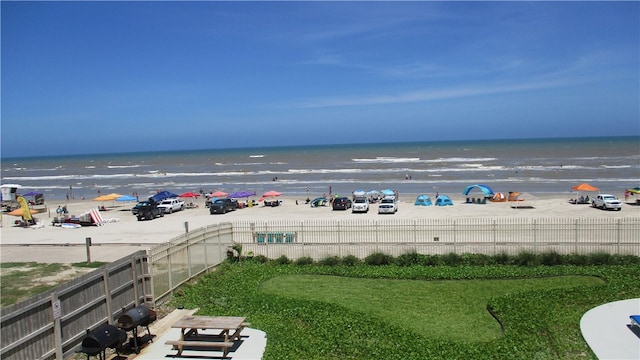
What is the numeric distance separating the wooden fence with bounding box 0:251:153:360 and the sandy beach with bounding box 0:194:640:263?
9.24 m

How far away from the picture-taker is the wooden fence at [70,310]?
371 inches

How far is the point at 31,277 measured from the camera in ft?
61.3

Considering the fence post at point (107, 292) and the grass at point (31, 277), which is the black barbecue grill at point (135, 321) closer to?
the fence post at point (107, 292)

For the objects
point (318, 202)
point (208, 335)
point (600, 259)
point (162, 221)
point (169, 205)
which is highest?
point (208, 335)

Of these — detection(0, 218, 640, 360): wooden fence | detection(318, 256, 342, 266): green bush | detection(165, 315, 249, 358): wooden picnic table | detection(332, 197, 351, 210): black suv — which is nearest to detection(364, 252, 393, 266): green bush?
detection(318, 256, 342, 266): green bush

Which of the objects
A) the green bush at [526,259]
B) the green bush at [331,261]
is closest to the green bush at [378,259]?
the green bush at [331,261]

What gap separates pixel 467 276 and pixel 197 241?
9277 mm

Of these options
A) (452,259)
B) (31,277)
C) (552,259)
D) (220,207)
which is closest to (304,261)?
(452,259)

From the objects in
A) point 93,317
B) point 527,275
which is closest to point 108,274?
point 93,317

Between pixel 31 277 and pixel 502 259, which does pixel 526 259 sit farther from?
pixel 31 277

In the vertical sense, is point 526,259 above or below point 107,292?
below

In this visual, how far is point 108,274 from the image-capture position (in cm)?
1245

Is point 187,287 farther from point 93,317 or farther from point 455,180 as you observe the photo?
point 455,180

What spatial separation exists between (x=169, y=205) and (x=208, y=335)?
3201 centimetres
